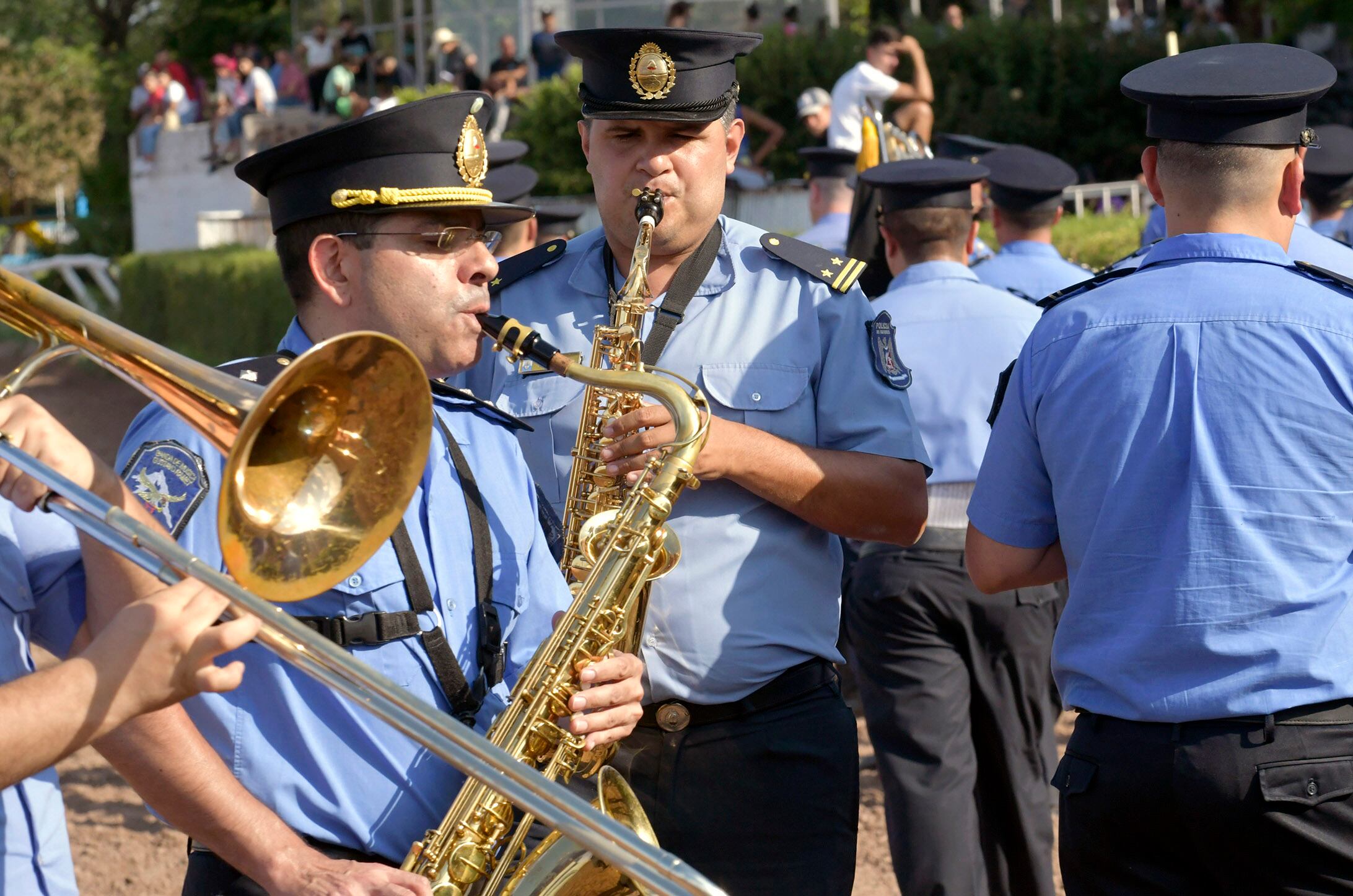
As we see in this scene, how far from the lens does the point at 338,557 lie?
195 centimetres

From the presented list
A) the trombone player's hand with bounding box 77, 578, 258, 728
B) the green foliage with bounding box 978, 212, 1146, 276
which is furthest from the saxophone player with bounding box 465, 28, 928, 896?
the green foliage with bounding box 978, 212, 1146, 276

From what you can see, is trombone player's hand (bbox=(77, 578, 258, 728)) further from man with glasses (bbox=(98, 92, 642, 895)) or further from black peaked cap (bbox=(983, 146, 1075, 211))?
black peaked cap (bbox=(983, 146, 1075, 211))

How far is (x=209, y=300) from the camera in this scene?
62.9ft

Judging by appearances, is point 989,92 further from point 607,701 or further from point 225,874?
point 225,874

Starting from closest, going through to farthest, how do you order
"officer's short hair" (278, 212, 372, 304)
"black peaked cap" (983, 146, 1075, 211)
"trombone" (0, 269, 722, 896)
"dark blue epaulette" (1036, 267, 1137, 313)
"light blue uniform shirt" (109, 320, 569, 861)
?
1. "trombone" (0, 269, 722, 896)
2. "light blue uniform shirt" (109, 320, 569, 861)
3. "officer's short hair" (278, 212, 372, 304)
4. "dark blue epaulette" (1036, 267, 1137, 313)
5. "black peaked cap" (983, 146, 1075, 211)

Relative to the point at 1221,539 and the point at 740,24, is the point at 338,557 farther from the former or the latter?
the point at 740,24

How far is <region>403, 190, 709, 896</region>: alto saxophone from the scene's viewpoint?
8.21ft

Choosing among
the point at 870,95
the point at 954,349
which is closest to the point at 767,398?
the point at 954,349

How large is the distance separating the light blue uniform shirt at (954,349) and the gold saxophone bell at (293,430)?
3.12 meters

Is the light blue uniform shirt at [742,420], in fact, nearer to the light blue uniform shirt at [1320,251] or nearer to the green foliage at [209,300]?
the light blue uniform shirt at [1320,251]

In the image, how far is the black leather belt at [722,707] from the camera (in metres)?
3.25

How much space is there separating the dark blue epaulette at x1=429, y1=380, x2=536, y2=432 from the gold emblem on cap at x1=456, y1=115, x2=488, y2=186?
0.39 metres

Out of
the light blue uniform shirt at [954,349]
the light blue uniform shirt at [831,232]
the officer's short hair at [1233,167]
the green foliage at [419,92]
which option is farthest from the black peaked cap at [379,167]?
the green foliage at [419,92]

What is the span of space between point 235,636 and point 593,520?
131 cm
